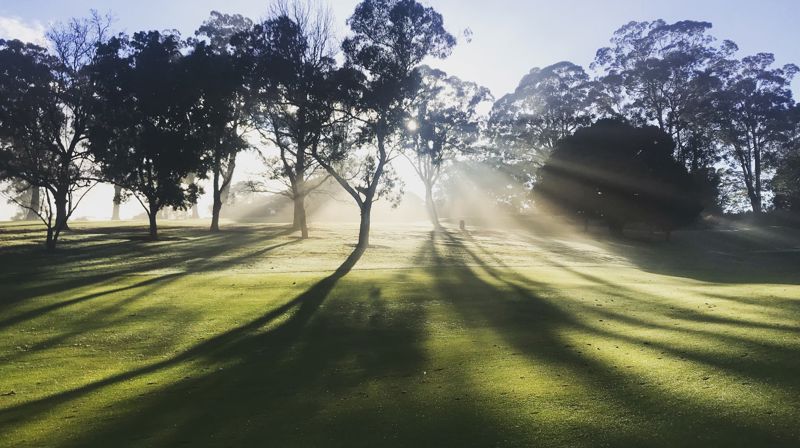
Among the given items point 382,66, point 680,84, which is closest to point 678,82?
point 680,84

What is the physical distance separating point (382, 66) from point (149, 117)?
1756 cm

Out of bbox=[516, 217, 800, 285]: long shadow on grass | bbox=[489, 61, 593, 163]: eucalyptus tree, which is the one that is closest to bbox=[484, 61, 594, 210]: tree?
bbox=[489, 61, 593, 163]: eucalyptus tree

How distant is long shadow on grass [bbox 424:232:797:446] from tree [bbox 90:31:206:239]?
25634 mm

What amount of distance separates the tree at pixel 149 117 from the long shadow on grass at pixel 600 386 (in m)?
25.6

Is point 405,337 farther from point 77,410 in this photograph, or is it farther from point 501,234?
point 501,234

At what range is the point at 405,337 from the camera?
1333 cm

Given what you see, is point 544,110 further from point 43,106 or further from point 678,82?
point 43,106

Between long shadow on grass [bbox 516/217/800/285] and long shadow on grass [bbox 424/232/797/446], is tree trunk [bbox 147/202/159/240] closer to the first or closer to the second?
long shadow on grass [bbox 424/232/797/446]

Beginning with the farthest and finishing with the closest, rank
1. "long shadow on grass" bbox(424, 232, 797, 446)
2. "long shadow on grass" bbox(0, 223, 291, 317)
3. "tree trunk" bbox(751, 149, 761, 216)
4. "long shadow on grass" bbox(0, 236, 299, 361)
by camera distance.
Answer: "tree trunk" bbox(751, 149, 761, 216) → "long shadow on grass" bbox(0, 223, 291, 317) → "long shadow on grass" bbox(0, 236, 299, 361) → "long shadow on grass" bbox(424, 232, 797, 446)

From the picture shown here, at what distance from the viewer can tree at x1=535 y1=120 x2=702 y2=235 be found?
49.6 m

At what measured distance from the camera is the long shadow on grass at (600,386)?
22.1 ft

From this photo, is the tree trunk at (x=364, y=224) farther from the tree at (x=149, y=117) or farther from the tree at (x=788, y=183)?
the tree at (x=788, y=183)

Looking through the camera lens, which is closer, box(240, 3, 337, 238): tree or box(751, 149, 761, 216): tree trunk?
box(240, 3, 337, 238): tree

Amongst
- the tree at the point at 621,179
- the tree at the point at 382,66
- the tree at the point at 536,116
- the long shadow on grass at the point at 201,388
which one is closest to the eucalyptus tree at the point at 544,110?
the tree at the point at 536,116
